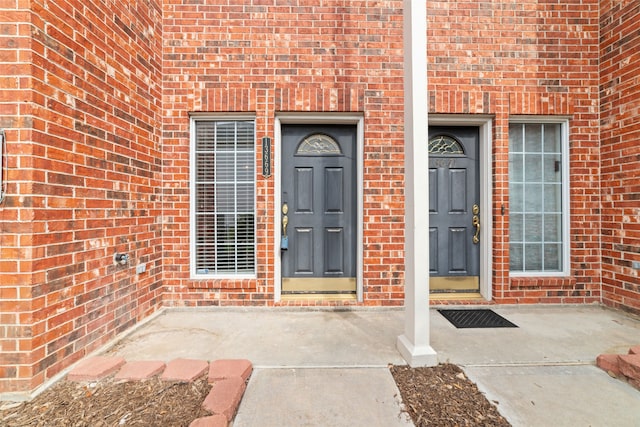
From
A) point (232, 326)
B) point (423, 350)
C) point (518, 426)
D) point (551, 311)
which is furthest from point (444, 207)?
point (232, 326)

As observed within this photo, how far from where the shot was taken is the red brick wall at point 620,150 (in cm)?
323

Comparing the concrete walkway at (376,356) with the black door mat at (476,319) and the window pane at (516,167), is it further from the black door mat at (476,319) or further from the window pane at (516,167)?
the window pane at (516,167)

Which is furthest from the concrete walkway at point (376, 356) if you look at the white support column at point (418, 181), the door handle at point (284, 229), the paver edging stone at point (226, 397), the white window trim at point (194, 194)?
the door handle at point (284, 229)

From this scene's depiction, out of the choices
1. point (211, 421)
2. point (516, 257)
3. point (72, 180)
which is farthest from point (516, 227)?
point (72, 180)

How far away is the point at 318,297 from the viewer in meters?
3.56

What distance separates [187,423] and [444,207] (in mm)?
3384

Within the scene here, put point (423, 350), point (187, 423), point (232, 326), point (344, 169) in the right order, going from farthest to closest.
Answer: point (344, 169)
point (232, 326)
point (423, 350)
point (187, 423)

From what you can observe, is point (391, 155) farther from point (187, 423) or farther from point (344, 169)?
point (187, 423)

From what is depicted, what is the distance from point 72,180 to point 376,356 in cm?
273

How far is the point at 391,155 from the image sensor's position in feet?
11.4

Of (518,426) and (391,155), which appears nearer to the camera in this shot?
(518,426)

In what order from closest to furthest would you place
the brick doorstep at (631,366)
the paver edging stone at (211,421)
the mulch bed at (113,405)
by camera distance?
the paver edging stone at (211,421), the mulch bed at (113,405), the brick doorstep at (631,366)

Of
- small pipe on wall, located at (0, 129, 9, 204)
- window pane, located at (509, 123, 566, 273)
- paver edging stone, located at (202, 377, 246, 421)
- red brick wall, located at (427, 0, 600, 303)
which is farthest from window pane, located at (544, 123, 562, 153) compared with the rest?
small pipe on wall, located at (0, 129, 9, 204)

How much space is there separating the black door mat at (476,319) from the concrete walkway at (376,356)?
113 mm
